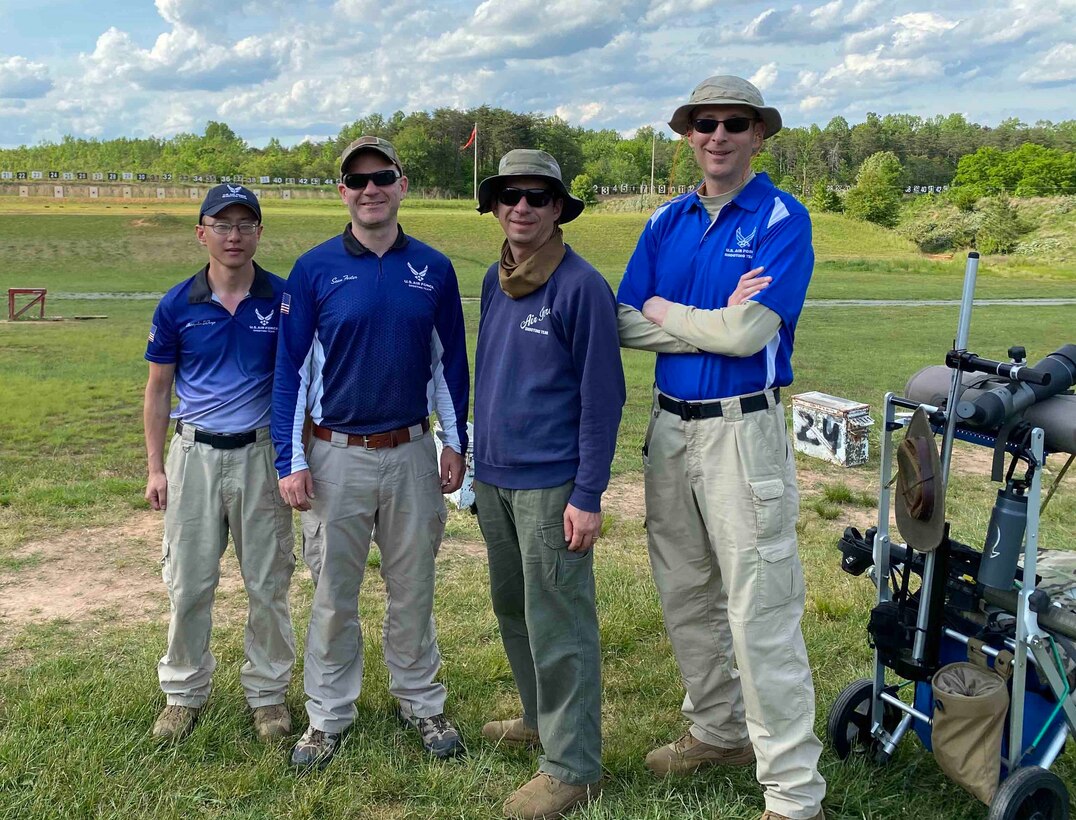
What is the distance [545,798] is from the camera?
3420mm

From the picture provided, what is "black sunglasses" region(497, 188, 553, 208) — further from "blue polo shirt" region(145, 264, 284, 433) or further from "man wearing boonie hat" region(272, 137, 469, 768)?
"blue polo shirt" region(145, 264, 284, 433)

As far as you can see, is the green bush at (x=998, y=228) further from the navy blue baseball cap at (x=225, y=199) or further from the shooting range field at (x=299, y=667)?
the navy blue baseball cap at (x=225, y=199)

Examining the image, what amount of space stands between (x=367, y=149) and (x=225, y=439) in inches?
55.5

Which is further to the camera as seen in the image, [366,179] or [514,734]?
[514,734]

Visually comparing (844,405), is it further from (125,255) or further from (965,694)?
(125,255)

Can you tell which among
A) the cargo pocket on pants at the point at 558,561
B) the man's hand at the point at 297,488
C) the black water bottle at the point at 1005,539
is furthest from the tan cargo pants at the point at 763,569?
the man's hand at the point at 297,488

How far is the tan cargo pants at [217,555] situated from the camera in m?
4.07

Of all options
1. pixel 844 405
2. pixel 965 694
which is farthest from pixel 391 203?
pixel 844 405

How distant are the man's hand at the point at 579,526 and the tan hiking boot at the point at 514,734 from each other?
41.6 inches

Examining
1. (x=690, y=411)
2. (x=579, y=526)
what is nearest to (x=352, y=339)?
(x=579, y=526)

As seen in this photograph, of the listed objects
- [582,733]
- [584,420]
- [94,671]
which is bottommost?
[94,671]

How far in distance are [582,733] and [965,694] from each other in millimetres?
1387

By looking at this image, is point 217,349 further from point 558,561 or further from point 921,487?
point 921,487

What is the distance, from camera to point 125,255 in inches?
1619
